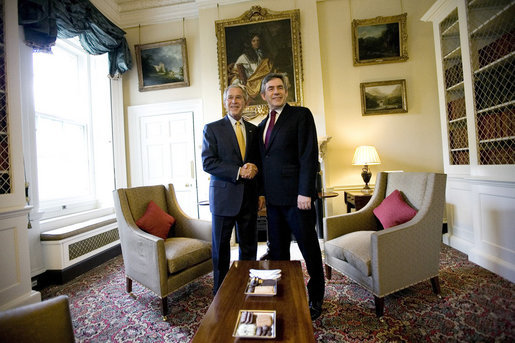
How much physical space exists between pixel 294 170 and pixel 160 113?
3.17 metres

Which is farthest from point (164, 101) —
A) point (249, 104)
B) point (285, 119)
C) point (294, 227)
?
point (294, 227)

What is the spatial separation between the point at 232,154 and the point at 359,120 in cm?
267

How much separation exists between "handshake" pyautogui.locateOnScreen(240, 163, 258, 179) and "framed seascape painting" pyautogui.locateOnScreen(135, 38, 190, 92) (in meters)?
2.89

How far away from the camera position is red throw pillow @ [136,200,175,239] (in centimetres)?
217

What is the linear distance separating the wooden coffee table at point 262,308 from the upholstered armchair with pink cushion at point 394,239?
61 cm

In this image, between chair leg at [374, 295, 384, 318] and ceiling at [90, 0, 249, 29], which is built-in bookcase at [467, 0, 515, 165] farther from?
ceiling at [90, 0, 249, 29]

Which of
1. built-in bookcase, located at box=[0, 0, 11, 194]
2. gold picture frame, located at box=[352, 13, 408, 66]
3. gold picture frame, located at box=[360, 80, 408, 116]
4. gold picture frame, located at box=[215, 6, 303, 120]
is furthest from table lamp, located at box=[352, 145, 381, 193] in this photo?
built-in bookcase, located at box=[0, 0, 11, 194]

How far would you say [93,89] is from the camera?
3.79 meters

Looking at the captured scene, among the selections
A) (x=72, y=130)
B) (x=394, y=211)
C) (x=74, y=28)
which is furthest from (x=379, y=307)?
(x=74, y=28)

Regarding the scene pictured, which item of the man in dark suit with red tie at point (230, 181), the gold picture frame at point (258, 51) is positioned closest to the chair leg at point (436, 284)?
the man in dark suit with red tie at point (230, 181)

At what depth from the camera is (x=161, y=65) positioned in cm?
A: 403

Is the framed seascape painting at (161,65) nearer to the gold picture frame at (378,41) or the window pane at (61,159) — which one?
the window pane at (61,159)

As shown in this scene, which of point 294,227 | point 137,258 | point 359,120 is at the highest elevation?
point 359,120

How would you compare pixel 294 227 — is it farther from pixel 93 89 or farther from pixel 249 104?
pixel 93 89
